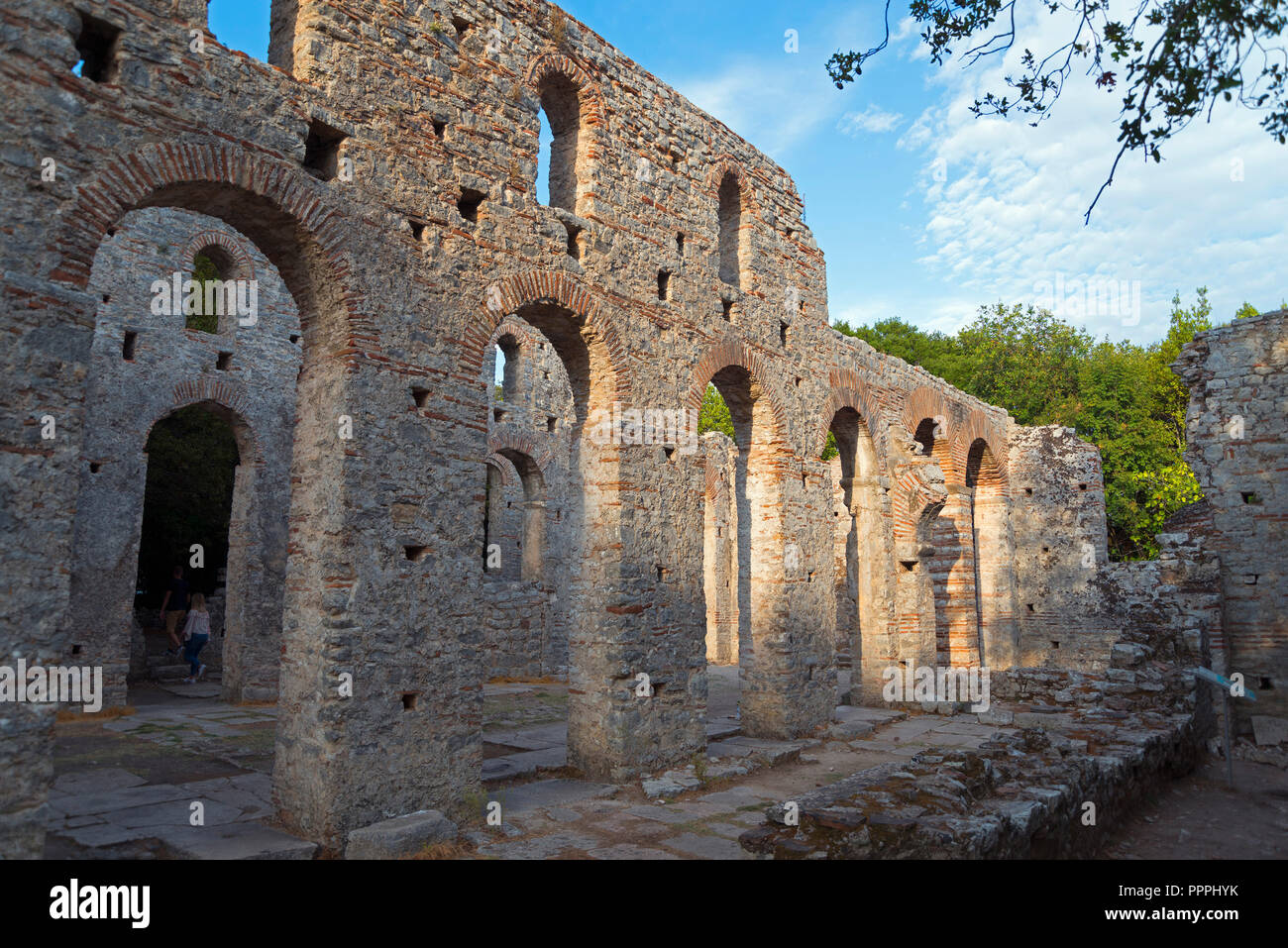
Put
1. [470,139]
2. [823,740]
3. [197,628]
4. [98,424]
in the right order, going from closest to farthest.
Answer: [470,139] → [823,740] → [98,424] → [197,628]

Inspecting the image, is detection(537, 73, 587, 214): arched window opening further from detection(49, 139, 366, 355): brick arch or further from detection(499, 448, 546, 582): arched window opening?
detection(499, 448, 546, 582): arched window opening

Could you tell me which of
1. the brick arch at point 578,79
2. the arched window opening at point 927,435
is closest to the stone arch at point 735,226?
the brick arch at point 578,79

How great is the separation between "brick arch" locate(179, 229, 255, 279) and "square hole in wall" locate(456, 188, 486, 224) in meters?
6.85

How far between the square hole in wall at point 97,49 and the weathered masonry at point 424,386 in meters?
0.03

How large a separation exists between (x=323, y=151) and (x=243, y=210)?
0.91 metres

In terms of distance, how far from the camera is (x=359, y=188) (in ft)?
20.4

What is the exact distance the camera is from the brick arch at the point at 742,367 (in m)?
9.33

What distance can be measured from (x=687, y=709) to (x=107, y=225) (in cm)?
646

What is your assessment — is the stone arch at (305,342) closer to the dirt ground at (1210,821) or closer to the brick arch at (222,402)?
the dirt ground at (1210,821)

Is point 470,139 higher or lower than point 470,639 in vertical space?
higher

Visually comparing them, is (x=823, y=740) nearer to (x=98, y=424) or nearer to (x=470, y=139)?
(x=470, y=139)

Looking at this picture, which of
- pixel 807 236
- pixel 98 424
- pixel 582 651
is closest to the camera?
pixel 582 651

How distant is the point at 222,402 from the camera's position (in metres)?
Result: 12.0

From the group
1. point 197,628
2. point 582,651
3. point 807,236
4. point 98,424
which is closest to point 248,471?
point 98,424
